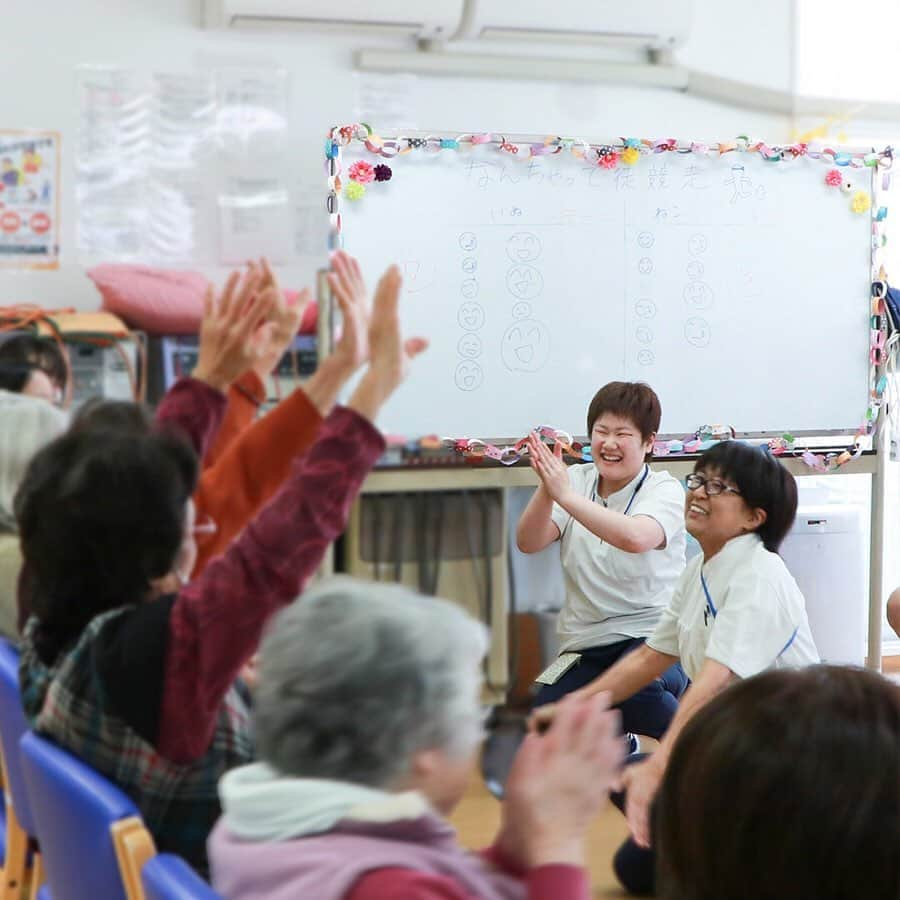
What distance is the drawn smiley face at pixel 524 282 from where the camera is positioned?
3.84 metres

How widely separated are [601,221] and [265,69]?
1.34m

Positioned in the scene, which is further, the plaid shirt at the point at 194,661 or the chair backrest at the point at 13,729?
the chair backrest at the point at 13,729

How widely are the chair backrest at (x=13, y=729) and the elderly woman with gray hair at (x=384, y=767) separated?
29.5 inches

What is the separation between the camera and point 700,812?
34.8 inches

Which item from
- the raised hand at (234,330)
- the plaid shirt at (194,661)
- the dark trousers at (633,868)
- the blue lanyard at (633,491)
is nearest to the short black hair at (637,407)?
the blue lanyard at (633,491)

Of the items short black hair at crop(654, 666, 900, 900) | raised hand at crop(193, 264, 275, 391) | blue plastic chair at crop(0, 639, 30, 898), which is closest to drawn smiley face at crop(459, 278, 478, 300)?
raised hand at crop(193, 264, 275, 391)

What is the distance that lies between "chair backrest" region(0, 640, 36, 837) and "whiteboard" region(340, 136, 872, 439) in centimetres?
201

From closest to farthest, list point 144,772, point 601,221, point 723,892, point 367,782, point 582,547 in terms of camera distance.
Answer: point 723,892 < point 367,782 < point 144,772 < point 582,547 < point 601,221

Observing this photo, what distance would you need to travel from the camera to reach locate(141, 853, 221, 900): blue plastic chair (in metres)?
0.99

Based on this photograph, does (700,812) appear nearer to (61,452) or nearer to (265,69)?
(61,452)

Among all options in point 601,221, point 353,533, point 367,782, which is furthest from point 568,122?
point 367,782

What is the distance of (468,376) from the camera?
3791mm

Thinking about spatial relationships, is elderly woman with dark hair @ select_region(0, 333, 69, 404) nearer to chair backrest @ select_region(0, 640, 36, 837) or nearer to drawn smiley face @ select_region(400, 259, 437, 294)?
chair backrest @ select_region(0, 640, 36, 837)

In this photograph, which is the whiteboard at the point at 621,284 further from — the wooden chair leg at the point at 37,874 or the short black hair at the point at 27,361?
the wooden chair leg at the point at 37,874
